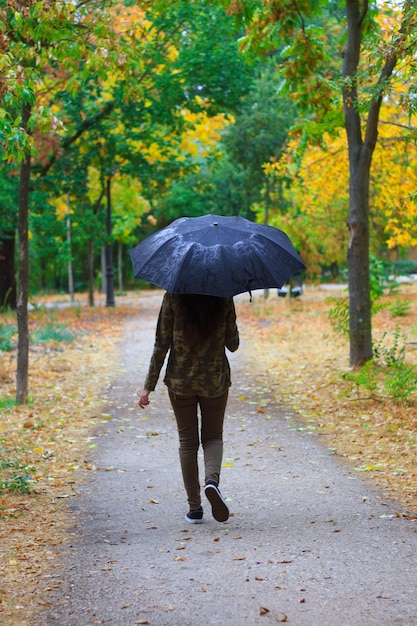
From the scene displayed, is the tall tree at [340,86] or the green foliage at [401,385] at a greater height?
the tall tree at [340,86]

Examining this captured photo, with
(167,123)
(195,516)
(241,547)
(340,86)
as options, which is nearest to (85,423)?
(195,516)

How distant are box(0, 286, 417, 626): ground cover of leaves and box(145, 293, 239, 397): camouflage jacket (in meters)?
1.37

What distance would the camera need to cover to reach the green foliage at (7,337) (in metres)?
14.6

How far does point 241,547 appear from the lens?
16.7ft

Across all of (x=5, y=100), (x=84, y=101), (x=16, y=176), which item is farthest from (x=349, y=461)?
(x=84, y=101)

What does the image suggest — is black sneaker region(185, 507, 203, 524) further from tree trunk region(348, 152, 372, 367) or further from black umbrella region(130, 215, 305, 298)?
tree trunk region(348, 152, 372, 367)

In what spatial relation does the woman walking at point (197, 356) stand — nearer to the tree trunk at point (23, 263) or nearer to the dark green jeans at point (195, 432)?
the dark green jeans at point (195, 432)

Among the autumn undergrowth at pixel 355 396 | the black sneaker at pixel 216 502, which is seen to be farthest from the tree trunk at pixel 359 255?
the black sneaker at pixel 216 502

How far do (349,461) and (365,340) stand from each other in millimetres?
4489

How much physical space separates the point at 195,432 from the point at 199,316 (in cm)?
86

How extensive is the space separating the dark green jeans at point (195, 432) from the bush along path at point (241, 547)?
32 centimetres

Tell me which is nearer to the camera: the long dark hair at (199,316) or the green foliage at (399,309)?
the long dark hair at (199,316)

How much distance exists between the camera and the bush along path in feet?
13.4

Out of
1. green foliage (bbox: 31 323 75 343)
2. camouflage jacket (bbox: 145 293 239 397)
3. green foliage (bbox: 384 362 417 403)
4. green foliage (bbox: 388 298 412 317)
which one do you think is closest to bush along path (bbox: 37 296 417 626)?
camouflage jacket (bbox: 145 293 239 397)
